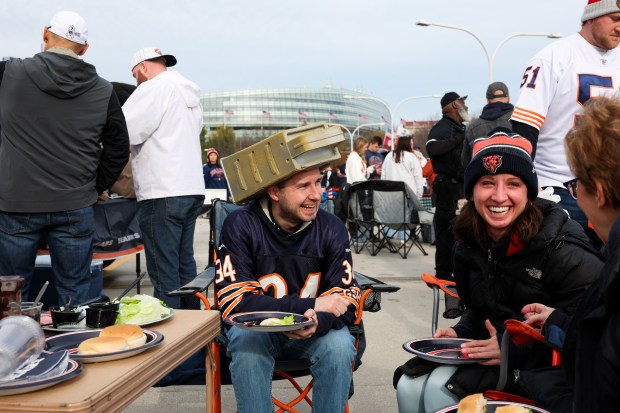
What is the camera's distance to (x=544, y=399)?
2.00 meters

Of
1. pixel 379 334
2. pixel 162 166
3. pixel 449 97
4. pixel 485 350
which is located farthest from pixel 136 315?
pixel 449 97

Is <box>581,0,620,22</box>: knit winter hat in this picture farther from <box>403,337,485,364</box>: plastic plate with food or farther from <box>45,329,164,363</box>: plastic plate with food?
<box>45,329,164,363</box>: plastic plate with food

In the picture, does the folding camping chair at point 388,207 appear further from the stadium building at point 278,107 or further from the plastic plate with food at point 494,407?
the stadium building at point 278,107

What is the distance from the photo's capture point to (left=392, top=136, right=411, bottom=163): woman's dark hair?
10.8m

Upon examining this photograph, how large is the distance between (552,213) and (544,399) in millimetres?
1006

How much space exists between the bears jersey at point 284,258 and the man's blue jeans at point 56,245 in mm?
1349

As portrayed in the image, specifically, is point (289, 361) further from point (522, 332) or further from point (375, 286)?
point (522, 332)

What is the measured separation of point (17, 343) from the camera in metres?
1.70

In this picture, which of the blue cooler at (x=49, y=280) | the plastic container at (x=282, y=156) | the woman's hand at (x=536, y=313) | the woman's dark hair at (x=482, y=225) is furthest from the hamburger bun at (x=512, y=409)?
the blue cooler at (x=49, y=280)

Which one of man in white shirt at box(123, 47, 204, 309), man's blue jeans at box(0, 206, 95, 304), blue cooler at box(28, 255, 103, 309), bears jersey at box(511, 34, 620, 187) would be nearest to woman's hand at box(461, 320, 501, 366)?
bears jersey at box(511, 34, 620, 187)

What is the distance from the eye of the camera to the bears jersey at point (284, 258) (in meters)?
3.09

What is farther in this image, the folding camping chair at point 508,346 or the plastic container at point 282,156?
the plastic container at point 282,156

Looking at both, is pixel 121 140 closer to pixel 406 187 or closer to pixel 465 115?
pixel 465 115

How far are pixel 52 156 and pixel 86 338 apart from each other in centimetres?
227
